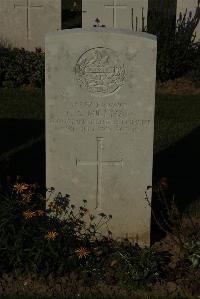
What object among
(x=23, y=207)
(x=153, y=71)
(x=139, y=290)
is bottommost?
(x=139, y=290)

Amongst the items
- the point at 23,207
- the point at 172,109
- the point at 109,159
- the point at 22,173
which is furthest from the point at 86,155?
the point at 172,109

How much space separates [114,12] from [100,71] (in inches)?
302

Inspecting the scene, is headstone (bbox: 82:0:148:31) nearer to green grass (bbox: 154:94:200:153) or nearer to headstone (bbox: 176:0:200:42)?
headstone (bbox: 176:0:200:42)

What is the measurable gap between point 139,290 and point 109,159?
108 cm

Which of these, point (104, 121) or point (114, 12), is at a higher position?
point (114, 12)

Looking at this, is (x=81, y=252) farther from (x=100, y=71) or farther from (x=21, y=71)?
(x=21, y=71)

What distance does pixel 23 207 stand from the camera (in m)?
5.36

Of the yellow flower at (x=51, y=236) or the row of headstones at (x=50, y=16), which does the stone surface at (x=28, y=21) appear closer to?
the row of headstones at (x=50, y=16)

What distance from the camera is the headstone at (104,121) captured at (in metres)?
5.29

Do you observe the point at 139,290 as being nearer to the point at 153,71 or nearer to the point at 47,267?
the point at 47,267

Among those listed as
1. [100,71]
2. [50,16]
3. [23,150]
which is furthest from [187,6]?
[100,71]

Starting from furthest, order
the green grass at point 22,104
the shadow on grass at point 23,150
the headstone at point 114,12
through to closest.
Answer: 1. the headstone at point 114,12
2. the green grass at point 22,104
3. the shadow on grass at point 23,150

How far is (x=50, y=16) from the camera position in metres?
13.5

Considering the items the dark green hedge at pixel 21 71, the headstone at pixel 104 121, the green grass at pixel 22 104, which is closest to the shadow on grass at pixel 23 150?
the green grass at pixel 22 104
